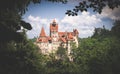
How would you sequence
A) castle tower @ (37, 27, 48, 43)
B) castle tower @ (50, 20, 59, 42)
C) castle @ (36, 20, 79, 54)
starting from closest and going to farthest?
castle tower @ (37, 27, 48, 43) → castle @ (36, 20, 79, 54) → castle tower @ (50, 20, 59, 42)

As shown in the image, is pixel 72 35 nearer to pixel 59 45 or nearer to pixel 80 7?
pixel 59 45

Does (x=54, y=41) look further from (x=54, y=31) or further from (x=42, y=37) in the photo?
(x=42, y=37)

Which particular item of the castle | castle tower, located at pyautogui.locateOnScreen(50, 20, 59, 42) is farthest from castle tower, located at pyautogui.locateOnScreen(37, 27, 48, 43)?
castle tower, located at pyautogui.locateOnScreen(50, 20, 59, 42)

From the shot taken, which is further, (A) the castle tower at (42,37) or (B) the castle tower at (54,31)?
(B) the castle tower at (54,31)

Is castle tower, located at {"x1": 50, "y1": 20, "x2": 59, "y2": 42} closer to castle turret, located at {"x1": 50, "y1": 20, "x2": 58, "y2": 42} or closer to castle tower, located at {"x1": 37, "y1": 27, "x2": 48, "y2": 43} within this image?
castle turret, located at {"x1": 50, "y1": 20, "x2": 58, "y2": 42}

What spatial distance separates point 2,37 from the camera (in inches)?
233

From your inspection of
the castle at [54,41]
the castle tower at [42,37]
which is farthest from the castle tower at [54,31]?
the castle tower at [42,37]

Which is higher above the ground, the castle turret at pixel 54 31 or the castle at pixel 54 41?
the castle turret at pixel 54 31

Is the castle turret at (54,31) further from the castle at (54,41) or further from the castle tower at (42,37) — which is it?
the castle tower at (42,37)

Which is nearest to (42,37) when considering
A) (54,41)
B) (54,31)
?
(54,41)

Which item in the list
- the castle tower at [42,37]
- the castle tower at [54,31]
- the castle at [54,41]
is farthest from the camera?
the castle tower at [54,31]

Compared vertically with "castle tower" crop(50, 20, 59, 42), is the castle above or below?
below

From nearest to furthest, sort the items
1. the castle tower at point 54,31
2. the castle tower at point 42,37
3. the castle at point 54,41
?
the castle tower at point 42,37, the castle at point 54,41, the castle tower at point 54,31

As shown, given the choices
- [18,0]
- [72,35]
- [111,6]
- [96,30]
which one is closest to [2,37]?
[18,0]
